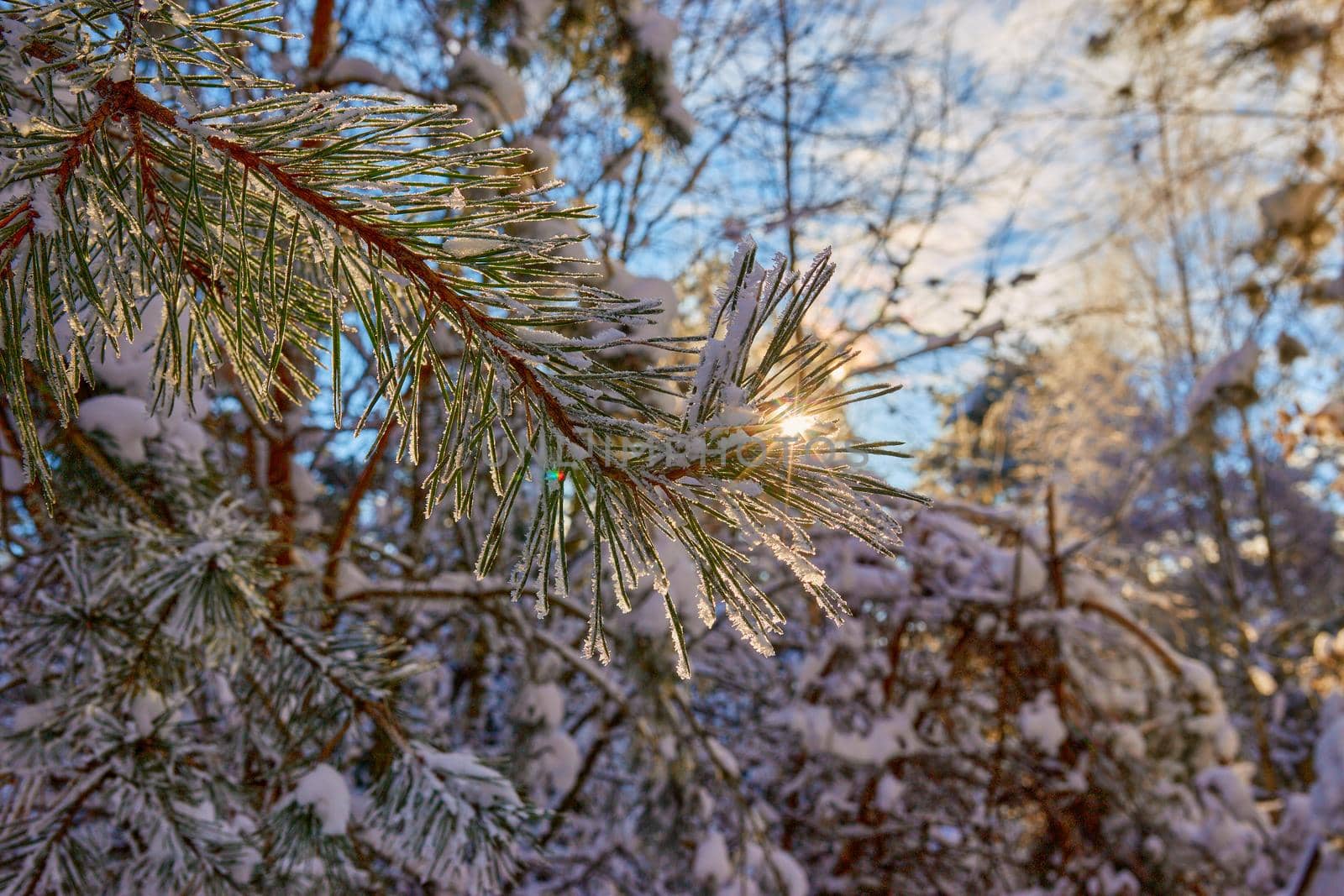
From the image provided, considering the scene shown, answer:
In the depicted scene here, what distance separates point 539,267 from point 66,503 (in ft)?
4.13

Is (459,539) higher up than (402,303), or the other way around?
(402,303)

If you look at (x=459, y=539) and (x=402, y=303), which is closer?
(x=402, y=303)

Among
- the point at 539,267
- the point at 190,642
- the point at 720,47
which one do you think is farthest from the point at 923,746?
the point at 720,47

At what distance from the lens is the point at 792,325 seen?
502 mm

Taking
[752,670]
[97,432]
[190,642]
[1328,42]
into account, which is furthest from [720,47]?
[190,642]

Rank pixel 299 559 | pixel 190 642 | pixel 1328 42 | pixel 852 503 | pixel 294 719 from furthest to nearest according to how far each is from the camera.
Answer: pixel 1328 42, pixel 299 559, pixel 294 719, pixel 190 642, pixel 852 503

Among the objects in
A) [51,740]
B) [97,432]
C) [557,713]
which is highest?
[97,432]

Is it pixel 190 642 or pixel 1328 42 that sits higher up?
pixel 1328 42

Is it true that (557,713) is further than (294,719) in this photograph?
Yes

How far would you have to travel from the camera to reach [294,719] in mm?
1225

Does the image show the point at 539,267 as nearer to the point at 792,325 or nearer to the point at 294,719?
the point at 792,325

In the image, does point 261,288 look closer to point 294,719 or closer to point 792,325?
point 792,325

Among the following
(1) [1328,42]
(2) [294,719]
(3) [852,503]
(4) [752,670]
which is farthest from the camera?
(4) [752,670]

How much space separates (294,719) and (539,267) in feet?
3.38
